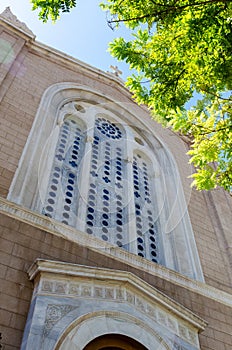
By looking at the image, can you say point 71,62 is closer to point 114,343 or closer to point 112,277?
point 112,277

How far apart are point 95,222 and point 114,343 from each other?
2.90m

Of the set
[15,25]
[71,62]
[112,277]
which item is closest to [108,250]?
[112,277]

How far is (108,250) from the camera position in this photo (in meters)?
6.69

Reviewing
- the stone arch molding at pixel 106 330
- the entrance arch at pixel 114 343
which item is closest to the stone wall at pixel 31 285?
the stone arch molding at pixel 106 330

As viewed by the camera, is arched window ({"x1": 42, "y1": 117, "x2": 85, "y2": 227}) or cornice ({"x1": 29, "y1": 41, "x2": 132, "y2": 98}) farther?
cornice ({"x1": 29, "y1": 41, "x2": 132, "y2": 98})

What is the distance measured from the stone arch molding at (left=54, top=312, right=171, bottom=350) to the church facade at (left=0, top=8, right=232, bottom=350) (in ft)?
0.05

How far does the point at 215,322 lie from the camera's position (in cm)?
690

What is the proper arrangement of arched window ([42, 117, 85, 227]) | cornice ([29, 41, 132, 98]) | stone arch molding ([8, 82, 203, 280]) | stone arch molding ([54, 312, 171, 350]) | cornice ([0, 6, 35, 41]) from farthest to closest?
1. cornice ([29, 41, 132, 98])
2. cornice ([0, 6, 35, 41])
3. arched window ([42, 117, 85, 227])
4. stone arch molding ([8, 82, 203, 280])
5. stone arch molding ([54, 312, 171, 350])

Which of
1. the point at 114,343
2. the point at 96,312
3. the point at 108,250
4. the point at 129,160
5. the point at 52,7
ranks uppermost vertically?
the point at 129,160

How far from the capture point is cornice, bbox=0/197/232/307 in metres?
6.14

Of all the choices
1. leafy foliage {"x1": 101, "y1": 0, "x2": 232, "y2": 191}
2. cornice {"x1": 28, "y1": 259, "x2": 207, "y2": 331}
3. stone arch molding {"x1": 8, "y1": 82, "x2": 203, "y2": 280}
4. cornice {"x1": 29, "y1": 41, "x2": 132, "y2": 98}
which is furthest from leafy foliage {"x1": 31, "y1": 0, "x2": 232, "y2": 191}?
cornice {"x1": 29, "y1": 41, "x2": 132, "y2": 98}

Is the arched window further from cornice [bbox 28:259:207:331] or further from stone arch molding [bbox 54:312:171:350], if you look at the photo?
stone arch molding [bbox 54:312:171:350]

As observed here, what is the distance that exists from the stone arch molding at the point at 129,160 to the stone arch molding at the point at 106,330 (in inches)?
90.1

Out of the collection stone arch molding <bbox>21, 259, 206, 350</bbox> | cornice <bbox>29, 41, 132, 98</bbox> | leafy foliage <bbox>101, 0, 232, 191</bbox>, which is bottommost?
stone arch molding <bbox>21, 259, 206, 350</bbox>
